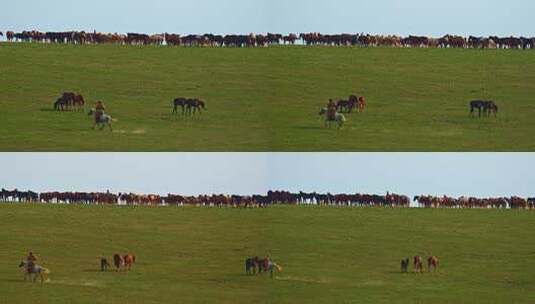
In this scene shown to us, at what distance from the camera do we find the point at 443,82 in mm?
6887

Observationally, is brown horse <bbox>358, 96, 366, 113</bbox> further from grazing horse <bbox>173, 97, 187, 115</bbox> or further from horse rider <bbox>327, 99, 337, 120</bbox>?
grazing horse <bbox>173, 97, 187, 115</bbox>

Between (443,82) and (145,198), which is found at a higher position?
(443,82)

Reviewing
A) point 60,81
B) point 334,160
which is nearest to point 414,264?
point 334,160

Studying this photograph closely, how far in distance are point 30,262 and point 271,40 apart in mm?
1921

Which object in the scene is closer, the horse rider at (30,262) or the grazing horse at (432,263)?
the horse rider at (30,262)

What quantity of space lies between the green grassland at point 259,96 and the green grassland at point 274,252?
1.39 ft

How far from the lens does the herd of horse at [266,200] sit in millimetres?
6805

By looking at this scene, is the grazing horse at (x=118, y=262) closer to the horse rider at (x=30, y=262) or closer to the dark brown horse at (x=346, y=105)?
the horse rider at (x=30, y=262)

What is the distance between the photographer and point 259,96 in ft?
22.3

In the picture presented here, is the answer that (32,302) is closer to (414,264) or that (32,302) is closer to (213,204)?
(213,204)

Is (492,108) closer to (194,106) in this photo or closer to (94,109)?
(194,106)

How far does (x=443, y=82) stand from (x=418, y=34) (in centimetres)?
33

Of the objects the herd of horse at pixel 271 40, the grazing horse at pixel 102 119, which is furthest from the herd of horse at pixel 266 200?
the herd of horse at pixel 271 40

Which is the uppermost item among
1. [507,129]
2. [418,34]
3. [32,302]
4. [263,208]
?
[418,34]
